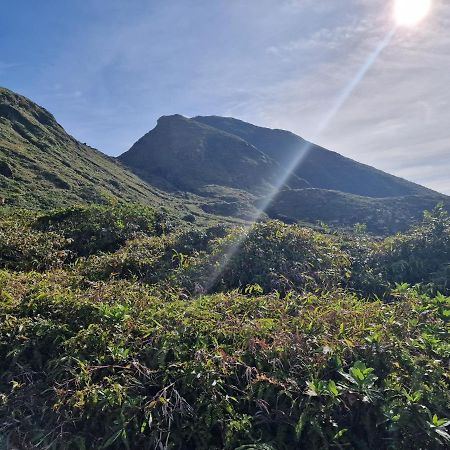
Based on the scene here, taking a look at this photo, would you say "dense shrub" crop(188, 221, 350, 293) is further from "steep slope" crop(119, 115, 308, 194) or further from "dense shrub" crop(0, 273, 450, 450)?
"steep slope" crop(119, 115, 308, 194)

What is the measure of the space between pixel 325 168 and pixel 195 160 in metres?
41.5

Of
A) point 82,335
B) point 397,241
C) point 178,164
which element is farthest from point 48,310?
point 178,164

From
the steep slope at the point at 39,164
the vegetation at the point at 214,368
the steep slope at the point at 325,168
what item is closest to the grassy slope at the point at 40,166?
the steep slope at the point at 39,164

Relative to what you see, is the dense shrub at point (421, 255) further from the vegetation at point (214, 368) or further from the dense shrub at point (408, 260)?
the vegetation at point (214, 368)

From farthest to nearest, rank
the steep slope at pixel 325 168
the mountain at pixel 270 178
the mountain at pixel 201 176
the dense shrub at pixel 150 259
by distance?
the steep slope at pixel 325 168, the mountain at pixel 270 178, the mountain at pixel 201 176, the dense shrub at pixel 150 259

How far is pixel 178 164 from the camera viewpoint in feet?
342

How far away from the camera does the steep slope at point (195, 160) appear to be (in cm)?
9562

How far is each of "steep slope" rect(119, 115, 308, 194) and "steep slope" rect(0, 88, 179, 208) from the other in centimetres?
3208

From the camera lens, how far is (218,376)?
299cm

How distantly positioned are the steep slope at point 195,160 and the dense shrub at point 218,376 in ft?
264

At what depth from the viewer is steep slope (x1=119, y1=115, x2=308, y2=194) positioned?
95625 millimetres

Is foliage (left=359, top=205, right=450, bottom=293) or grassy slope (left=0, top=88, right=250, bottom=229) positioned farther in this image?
grassy slope (left=0, top=88, right=250, bottom=229)

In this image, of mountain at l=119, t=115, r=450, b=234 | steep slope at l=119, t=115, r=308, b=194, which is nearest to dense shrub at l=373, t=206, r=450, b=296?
mountain at l=119, t=115, r=450, b=234

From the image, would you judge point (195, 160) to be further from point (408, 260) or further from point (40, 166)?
point (408, 260)
